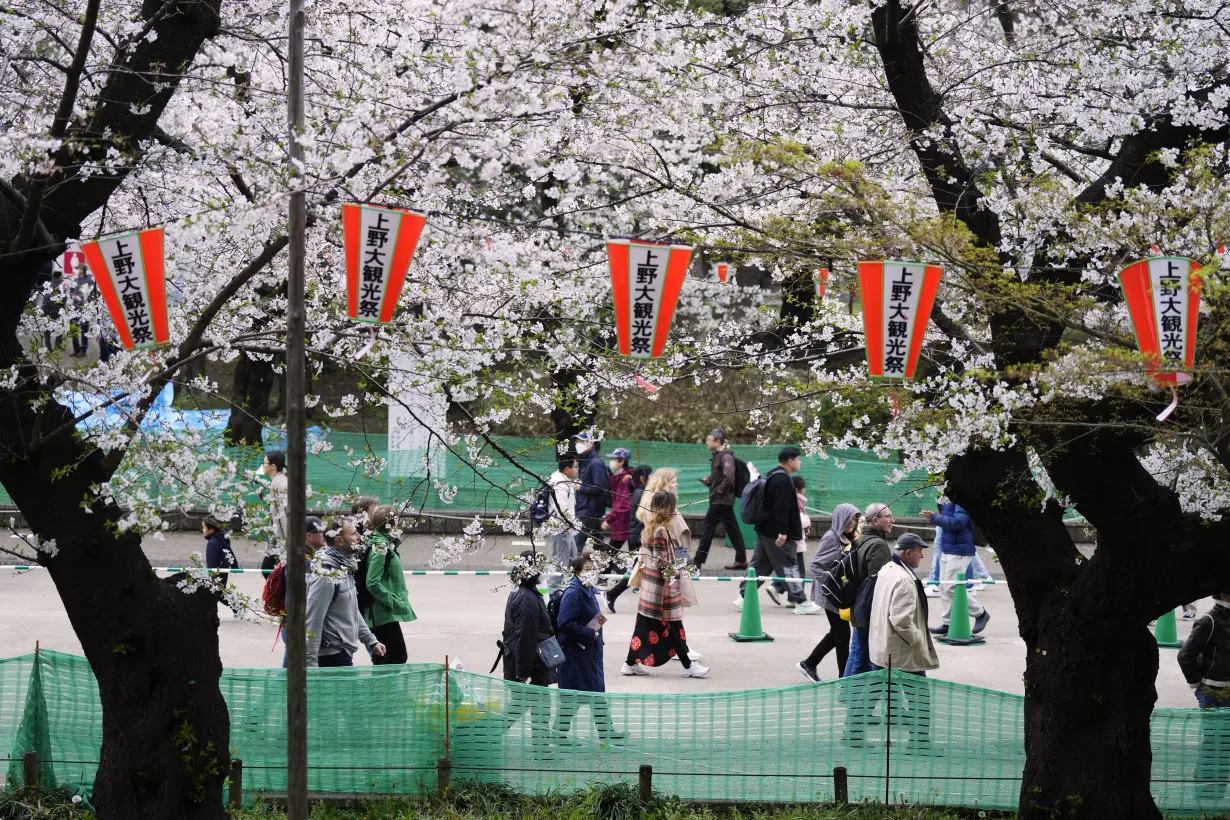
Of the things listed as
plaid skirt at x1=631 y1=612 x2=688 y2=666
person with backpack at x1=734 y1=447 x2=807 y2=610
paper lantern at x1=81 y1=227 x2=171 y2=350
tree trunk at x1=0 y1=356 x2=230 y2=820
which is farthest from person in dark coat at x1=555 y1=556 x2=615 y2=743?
person with backpack at x1=734 y1=447 x2=807 y2=610

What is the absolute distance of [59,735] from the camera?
8375mm

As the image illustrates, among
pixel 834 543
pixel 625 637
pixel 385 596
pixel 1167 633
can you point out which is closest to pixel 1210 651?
pixel 834 543

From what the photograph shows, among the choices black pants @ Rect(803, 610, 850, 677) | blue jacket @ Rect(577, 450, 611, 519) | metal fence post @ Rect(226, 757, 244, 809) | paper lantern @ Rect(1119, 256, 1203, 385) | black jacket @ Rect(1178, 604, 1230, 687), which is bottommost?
metal fence post @ Rect(226, 757, 244, 809)

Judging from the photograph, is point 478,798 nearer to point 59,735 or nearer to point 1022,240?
point 59,735

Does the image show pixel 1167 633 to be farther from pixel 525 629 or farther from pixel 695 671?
pixel 525 629

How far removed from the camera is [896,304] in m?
6.45

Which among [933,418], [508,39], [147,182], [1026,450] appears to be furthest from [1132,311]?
[147,182]

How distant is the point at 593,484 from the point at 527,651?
A: 537 centimetres

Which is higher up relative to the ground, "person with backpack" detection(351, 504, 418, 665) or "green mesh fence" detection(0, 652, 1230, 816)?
"person with backpack" detection(351, 504, 418, 665)

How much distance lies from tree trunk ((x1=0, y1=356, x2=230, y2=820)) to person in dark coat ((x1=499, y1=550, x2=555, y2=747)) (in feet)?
6.85

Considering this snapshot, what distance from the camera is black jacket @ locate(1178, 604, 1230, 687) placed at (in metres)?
8.61

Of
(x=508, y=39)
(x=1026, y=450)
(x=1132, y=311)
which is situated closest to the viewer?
(x=1132, y=311)

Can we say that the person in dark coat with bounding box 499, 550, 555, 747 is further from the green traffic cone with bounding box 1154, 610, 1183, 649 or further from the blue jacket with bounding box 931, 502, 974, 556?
the green traffic cone with bounding box 1154, 610, 1183, 649

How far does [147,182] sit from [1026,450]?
18.2 feet
